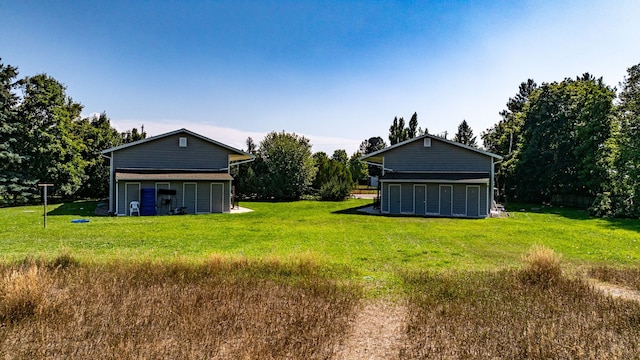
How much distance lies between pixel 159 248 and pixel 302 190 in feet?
75.0

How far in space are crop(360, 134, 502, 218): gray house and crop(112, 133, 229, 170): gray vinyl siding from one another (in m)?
10.7

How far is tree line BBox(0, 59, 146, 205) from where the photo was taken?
25500 millimetres

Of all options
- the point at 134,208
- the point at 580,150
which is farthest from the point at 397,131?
the point at 134,208

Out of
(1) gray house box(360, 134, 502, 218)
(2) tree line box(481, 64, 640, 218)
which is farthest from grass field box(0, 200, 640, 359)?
(2) tree line box(481, 64, 640, 218)

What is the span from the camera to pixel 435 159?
935 inches

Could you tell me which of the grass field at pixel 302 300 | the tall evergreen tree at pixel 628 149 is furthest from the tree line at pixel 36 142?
the tall evergreen tree at pixel 628 149

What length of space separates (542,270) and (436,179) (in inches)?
580

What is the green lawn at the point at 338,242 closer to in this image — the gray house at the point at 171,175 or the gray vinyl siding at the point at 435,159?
the gray house at the point at 171,175

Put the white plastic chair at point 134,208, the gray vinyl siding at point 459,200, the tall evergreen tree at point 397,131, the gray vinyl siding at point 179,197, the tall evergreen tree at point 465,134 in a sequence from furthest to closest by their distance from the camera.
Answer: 1. the tall evergreen tree at point 465,134
2. the tall evergreen tree at point 397,131
3. the gray vinyl siding at point 459,200
4. the gray vinyl siding at point 179,197
5. the white plastic chair at point 134,208

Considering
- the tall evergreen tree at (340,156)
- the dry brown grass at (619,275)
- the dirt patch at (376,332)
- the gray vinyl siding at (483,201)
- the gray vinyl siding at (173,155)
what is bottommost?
the dirt patch at (376,332)

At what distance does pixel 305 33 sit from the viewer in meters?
16.1

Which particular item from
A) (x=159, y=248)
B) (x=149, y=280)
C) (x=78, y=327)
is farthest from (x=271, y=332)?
(x=159, y=248)

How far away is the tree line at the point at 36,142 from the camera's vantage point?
2550cm

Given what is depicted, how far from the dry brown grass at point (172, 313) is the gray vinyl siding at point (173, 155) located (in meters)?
15.8
